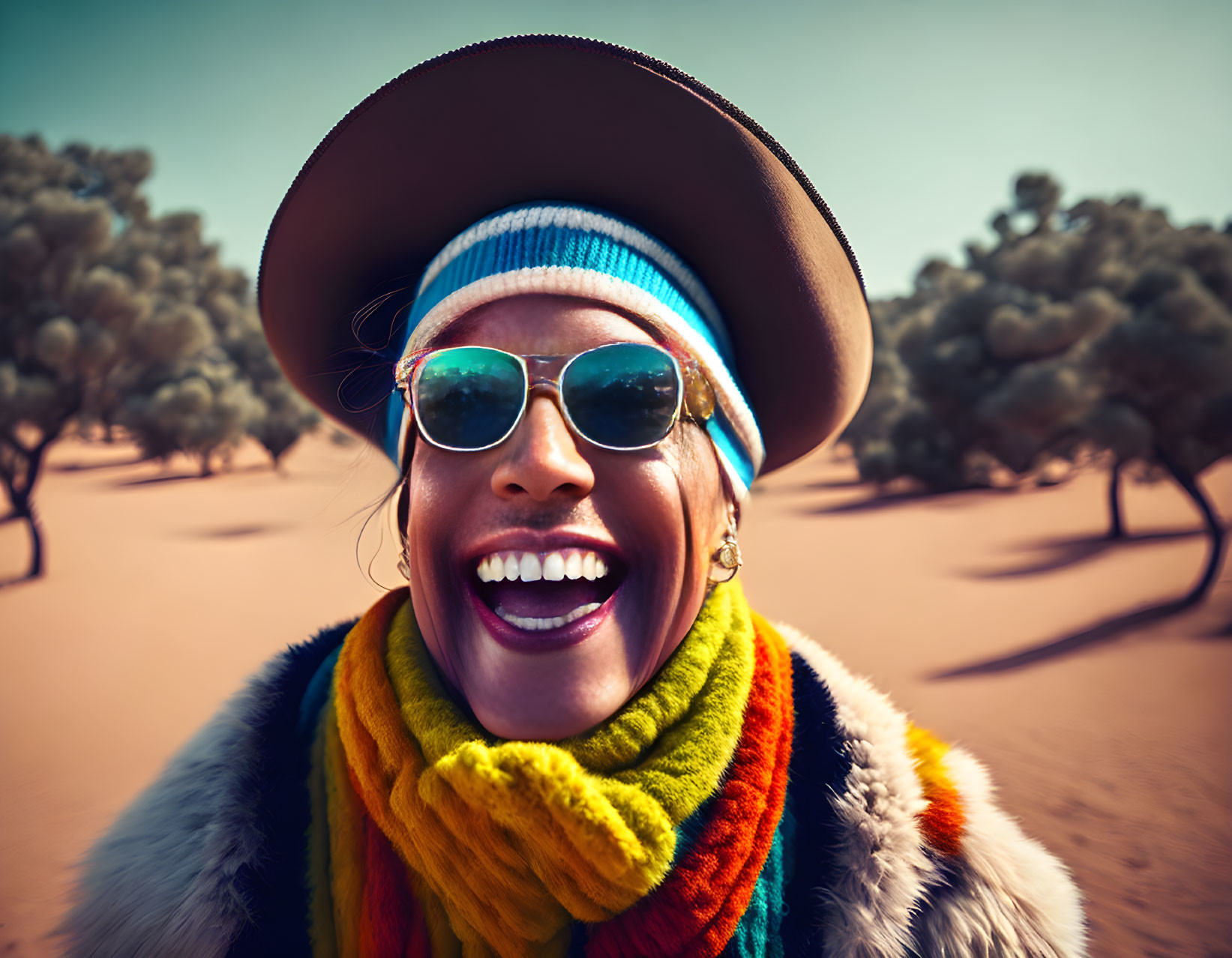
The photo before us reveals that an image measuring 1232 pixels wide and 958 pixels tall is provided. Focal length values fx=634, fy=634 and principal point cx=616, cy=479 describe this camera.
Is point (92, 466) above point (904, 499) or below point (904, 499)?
above

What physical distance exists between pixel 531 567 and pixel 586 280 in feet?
2.04

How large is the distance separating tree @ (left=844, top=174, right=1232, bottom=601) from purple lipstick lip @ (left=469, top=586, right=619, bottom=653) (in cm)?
1000

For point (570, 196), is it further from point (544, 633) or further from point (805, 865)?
point (805, 865)

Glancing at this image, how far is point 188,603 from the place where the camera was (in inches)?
398

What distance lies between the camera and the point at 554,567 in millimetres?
1243

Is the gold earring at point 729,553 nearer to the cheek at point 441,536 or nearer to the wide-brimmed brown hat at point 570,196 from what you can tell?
the wide-brimmed brown hat at point 570,196

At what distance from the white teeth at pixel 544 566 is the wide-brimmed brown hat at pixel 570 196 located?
743 mm

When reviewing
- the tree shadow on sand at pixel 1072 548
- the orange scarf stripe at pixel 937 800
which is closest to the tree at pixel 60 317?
the orange scarf stripe at pixel 937 800

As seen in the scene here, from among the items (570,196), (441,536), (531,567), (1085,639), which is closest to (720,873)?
(531,567)

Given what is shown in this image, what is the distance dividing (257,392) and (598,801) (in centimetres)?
3044

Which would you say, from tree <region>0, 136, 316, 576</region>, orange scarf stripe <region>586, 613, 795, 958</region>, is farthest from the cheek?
tree <region>0, 136, 316, 576</region>

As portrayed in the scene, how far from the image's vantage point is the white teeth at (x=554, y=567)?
1242 millimetres

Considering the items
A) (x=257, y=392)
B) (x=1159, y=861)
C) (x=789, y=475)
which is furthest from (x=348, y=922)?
(x=257, y=392)

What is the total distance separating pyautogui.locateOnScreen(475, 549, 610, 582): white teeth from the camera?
1246 mm
